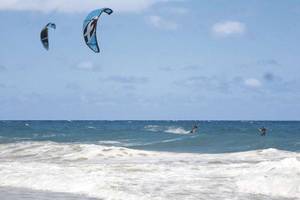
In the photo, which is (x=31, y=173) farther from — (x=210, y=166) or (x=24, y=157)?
(x=24, y=157)

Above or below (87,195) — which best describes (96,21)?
above

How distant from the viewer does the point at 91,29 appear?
1734 centimetres

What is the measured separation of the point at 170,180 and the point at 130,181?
40.3 inches

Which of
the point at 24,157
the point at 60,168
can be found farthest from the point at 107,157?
the point at 60,168

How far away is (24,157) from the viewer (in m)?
22.5

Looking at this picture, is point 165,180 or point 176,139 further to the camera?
point 176,139

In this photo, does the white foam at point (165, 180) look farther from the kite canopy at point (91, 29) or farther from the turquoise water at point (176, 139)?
the turquoise water at point (176, 139)

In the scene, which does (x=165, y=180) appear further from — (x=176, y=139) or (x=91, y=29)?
(x=176, y=139)

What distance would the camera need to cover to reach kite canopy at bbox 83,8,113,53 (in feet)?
55.0

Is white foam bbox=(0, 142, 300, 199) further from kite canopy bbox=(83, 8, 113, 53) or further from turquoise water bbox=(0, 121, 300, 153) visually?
turquoise water bbox=(0, 121, 300, 153)

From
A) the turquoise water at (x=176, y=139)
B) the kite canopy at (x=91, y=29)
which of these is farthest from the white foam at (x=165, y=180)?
the turquoise water at (x=176, y=139)

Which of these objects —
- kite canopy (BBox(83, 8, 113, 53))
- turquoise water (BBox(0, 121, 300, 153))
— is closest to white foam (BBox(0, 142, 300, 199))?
kite canopy (BBox(83, 8, 113, 53))

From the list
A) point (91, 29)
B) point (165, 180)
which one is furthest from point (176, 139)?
point (165, 180)

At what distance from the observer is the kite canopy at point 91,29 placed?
16.8 meters
